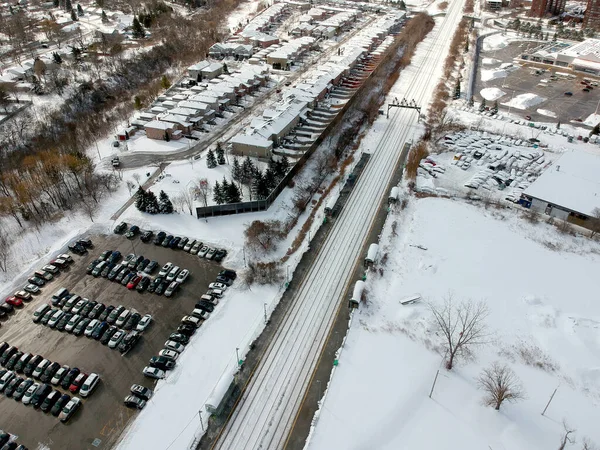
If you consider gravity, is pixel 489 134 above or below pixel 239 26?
below

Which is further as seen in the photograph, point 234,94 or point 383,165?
point 234,94

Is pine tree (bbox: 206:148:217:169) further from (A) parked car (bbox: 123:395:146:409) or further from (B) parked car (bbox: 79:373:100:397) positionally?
(A) parked car (bbox: 123:395:146:409)

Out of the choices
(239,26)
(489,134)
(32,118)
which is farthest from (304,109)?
(239,26)

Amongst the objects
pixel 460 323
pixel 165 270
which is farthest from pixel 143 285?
pixel 460 323

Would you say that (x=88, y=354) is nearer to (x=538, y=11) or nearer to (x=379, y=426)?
(x=379, y=426)

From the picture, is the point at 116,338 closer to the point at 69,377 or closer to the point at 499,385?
the point at 69,377

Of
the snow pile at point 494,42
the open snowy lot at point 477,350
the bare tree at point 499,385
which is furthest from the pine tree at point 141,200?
the snow pile at point 494,42
